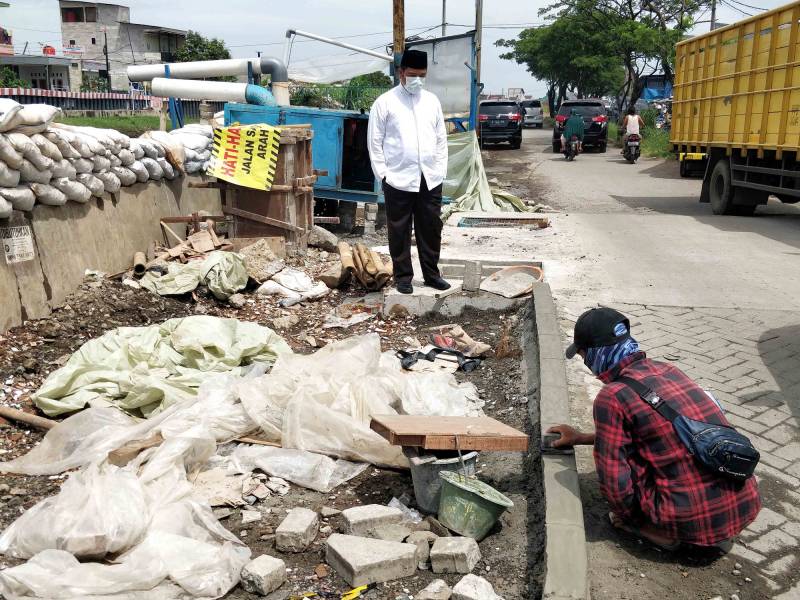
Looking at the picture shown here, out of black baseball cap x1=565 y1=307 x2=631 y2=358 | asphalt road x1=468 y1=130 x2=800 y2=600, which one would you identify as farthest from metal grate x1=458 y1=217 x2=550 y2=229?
black baseball cap x1=565 y1=307 x2=631 y2=358

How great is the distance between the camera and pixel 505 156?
26875mm

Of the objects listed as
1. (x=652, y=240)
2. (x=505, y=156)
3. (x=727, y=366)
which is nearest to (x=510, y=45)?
(x=505, y=156)

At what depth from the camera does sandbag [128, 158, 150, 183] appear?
8.36 meters

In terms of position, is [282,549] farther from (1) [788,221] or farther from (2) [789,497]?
(1) [788,221]

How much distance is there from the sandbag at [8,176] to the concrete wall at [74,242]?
256 millimetres

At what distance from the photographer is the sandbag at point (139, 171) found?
836cm

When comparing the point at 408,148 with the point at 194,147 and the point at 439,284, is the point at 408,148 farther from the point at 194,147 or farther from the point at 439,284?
the point at 194,147

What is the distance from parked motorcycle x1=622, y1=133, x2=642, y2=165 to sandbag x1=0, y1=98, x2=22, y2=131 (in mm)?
19969

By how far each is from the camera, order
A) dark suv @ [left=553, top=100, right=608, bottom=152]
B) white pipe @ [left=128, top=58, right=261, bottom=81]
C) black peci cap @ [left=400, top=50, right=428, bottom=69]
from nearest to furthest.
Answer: black peci cap @ [left=400, top=50, right=428, bottom=69], white pipe @ [left=128, top=58, right=261, bottom=81], dark suv @ [left=553, top=100, right=608, bottom=152]

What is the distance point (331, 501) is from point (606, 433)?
1.40 metres

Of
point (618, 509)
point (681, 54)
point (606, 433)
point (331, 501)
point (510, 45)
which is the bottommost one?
point (331, 501)

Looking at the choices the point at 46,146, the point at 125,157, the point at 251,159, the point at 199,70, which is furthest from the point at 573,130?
the point at 46,146

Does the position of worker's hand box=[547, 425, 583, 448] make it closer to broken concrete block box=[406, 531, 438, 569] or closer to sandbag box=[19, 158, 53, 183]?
broken concrete block box=[406, 531, 438, 569]

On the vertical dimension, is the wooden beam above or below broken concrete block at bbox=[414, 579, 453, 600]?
above
